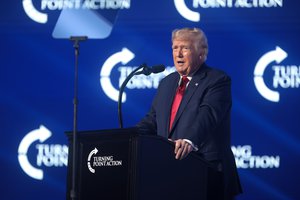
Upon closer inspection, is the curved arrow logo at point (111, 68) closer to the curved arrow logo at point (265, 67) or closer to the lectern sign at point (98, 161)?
the curved arrow logo at point (265, 67)

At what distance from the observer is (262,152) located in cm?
506

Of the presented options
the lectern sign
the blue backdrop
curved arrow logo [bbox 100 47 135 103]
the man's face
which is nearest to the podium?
the lectern sign

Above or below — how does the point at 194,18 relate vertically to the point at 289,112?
above

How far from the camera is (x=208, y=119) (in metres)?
3.44

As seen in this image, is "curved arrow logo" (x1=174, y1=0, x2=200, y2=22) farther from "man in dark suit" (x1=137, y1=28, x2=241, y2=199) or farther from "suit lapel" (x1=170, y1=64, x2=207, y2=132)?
"suit lapel" (x1=170, y1=64, x2=207, y2=132)

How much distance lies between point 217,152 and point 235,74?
172cm

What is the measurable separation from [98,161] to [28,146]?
7.52 feet

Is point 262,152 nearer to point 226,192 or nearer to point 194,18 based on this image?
point 194,18

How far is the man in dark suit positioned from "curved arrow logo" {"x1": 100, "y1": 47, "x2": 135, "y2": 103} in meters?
1.38

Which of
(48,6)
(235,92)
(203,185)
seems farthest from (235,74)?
(203,185)

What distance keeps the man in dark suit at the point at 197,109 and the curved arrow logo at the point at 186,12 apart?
140 centimetres

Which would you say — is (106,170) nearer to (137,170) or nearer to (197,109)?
(137,170)

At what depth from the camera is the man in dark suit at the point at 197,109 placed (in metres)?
3.47

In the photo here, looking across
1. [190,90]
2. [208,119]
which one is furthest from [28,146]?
[208,119]
